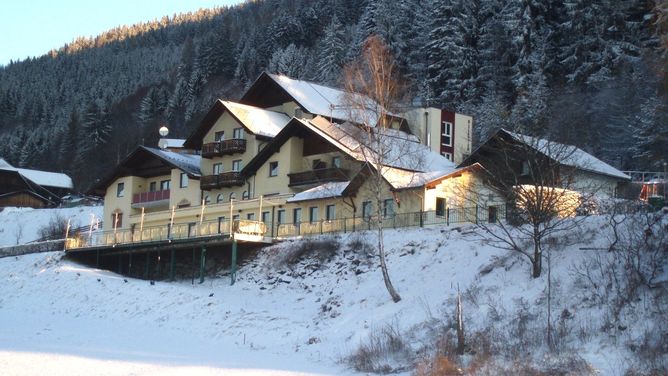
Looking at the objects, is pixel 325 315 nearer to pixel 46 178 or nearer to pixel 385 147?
pixel 385 147

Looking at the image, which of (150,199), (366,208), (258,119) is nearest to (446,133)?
(258,119)

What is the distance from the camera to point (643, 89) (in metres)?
63.9

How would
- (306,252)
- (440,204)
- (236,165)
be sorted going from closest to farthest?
1. (306,252)
2. (440,204)
3. (236,165)

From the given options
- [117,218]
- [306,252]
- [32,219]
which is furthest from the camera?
[32,219]

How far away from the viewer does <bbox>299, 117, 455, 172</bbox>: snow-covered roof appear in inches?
1427

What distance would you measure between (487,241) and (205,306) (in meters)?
13.6

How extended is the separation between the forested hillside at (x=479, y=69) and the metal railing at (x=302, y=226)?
5625 millimetres

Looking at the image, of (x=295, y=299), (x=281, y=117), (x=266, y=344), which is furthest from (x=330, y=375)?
(x=281, y=117)

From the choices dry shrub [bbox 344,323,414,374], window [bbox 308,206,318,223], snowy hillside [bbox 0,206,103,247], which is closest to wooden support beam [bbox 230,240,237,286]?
window [bbox 308,206,318,223]

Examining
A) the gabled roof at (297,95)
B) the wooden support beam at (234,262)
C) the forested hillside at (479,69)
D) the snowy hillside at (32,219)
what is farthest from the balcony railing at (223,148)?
the snowy hillside at (32,219)

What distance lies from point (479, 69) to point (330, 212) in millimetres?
40822

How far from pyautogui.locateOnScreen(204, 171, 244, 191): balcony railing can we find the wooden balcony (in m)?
4.26

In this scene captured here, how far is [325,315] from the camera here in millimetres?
34219

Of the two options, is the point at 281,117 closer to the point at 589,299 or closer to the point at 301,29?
the point at 589,299
